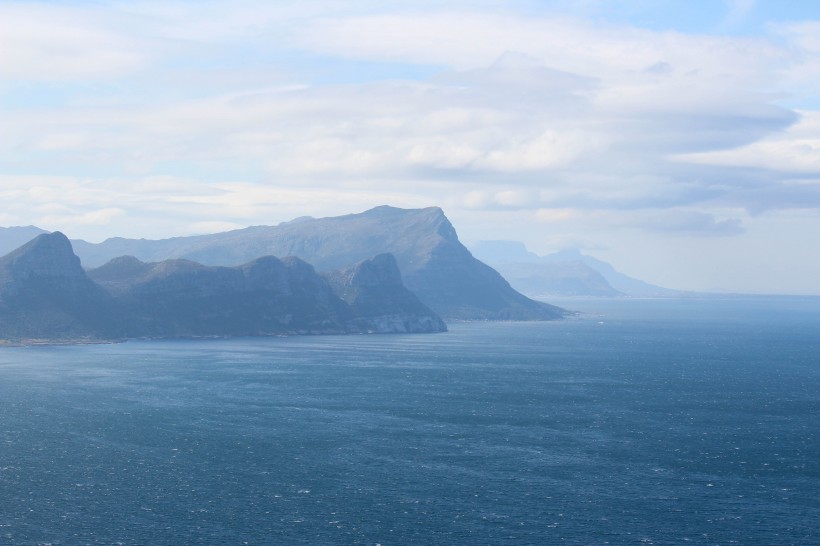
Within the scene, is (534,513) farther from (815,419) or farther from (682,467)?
(815,419)

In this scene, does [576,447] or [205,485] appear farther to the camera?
[576,447]

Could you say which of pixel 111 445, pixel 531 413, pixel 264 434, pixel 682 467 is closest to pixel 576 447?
pixel 682 467

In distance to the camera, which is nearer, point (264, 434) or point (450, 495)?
point (450, 495)

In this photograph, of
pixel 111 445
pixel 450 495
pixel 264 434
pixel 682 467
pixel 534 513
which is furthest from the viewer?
pixel 264 434

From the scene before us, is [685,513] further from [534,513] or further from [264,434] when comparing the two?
[264,434]

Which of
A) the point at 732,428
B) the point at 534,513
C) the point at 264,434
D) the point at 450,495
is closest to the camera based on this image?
the point at 534,513

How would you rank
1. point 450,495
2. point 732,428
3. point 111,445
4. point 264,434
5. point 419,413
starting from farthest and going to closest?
point 419,413 → point 732,428 → point 264,434 → point 111,445 → point 450,495

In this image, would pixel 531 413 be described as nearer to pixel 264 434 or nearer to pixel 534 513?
pixel 264 434

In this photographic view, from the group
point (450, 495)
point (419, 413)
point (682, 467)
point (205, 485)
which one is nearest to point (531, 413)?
point (419, 413)

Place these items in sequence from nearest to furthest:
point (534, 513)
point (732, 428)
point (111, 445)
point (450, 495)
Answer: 1. point (534, 513)
2. point (450, 495)
3. point (111, 445)
4. point (732, 428)
